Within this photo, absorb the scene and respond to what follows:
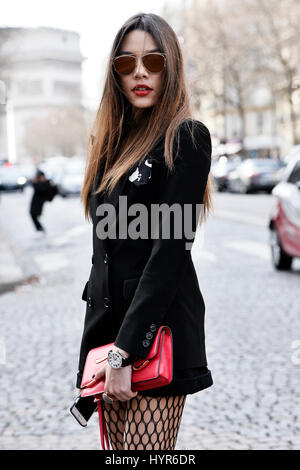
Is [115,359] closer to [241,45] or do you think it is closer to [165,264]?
[165,264]

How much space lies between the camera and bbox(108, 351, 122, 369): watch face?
213 cm

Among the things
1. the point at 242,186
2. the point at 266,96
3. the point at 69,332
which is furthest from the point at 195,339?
the point at 266,96

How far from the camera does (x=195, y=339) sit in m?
2.26

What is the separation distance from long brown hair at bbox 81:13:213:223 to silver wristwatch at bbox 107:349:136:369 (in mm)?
471

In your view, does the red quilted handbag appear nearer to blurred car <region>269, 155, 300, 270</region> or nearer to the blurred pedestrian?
blurred car <region>269, 155, 300, 270</region>

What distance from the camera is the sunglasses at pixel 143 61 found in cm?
232

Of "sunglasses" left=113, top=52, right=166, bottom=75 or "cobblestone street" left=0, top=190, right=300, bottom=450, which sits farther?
"cobblestone street" left=0, top=190, right=300, bottom=450

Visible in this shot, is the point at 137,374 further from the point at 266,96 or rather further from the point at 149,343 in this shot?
the point at 266,96

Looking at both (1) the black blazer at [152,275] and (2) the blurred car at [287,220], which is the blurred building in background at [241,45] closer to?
(2) the blurred car at [287,220]

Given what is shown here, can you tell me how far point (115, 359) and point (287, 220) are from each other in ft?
27.2

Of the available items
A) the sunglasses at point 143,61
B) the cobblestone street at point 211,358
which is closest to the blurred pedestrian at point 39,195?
the cobblestone street at point 211,358

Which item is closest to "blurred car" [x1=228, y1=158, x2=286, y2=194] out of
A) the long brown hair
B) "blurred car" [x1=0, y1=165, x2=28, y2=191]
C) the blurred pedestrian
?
the blurred pedestrian

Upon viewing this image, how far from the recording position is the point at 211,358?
19.5ft

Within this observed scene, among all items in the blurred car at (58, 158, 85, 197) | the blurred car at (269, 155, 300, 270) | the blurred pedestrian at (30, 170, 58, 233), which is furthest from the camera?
the blurred car at (58, 158, 85, 197)
